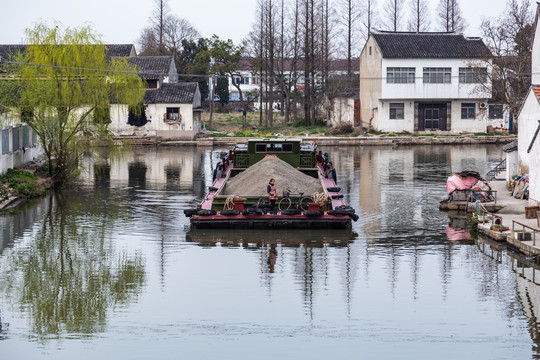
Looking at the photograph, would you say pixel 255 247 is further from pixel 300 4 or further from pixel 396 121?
pixel 300 4

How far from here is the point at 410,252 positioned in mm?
19891

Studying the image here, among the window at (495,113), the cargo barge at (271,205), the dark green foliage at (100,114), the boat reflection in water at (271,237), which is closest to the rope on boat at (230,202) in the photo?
the cargo barge at (271,205)

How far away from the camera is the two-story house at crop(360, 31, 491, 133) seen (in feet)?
185

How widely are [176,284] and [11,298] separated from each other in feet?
10.8

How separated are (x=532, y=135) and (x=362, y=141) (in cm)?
2867

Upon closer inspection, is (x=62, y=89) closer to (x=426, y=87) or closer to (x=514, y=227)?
(x=514, y=227)

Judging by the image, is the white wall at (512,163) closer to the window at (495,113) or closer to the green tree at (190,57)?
the window at (495,113)

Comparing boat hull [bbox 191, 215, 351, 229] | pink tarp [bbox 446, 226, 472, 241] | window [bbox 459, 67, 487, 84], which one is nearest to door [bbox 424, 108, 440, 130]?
window [bbox 459, 67, 487, 84]

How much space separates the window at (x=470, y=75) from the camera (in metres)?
54.3

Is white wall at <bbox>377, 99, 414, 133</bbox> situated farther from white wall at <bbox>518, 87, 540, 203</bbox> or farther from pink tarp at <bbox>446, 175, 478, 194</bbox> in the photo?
pink tarp at <bbox>446, 175, 478, 194</bbox>

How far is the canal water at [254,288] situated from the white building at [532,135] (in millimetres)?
2433

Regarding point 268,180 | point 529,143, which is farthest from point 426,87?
point 268,180

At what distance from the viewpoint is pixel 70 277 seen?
704 inches

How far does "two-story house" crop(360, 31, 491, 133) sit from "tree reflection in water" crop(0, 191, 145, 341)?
36081 millimetres
